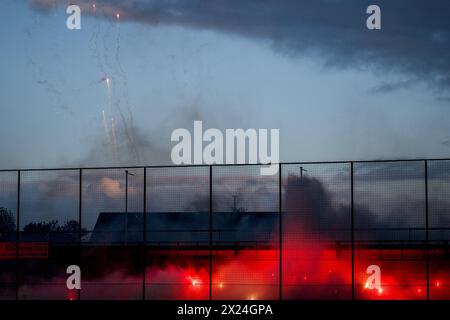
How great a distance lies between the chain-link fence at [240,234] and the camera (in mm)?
20797

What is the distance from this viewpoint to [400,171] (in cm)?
2028

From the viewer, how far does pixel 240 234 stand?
2766cm

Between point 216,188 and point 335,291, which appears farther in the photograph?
point 335,291

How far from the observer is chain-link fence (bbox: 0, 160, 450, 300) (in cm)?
2080

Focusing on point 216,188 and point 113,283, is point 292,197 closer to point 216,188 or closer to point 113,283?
point 216,188
